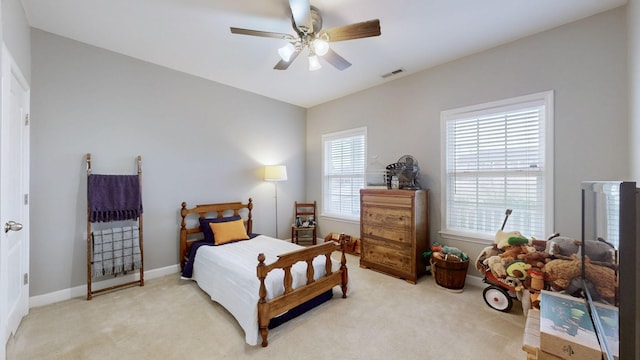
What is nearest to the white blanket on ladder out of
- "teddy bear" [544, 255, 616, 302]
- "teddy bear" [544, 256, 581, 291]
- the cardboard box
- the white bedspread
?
the white bedspread

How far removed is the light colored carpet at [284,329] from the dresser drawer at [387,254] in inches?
16.2

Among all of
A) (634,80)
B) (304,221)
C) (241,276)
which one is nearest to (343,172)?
(304,221)

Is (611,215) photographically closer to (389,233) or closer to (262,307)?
(262,307)

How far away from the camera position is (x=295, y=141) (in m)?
4.99

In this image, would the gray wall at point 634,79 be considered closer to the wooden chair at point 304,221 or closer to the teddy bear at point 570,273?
the teddy bear at point 570,273

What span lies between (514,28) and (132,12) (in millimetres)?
3669

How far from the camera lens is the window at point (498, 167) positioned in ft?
8.55

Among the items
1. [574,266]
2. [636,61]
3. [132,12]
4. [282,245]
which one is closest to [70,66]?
[132,12]

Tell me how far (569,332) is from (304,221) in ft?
12.7

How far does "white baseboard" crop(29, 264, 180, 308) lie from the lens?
252cm

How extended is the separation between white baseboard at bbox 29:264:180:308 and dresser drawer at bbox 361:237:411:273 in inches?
108

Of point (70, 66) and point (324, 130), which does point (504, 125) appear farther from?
point (70, 66)

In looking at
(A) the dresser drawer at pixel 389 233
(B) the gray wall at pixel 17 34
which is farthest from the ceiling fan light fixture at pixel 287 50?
(A) the dresser drawer at pixel 389 233

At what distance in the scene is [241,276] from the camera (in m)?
2.28
